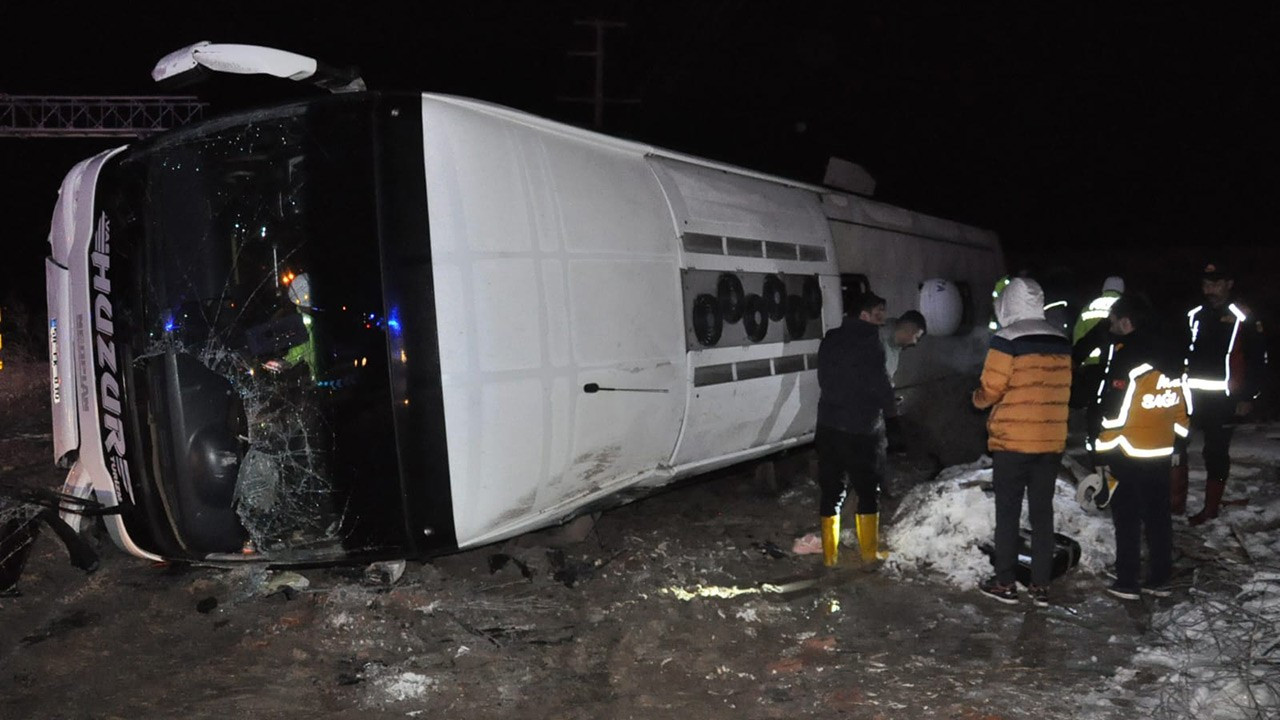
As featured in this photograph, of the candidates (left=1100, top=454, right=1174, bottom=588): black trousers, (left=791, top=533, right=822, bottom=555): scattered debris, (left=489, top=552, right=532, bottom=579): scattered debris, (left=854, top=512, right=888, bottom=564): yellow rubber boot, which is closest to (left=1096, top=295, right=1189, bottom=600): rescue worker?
(left=1100, top=454, right=1174, bottom=588): black trousers

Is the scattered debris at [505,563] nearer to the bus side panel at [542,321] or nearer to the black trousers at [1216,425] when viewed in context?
the bus side panel at [542,321]

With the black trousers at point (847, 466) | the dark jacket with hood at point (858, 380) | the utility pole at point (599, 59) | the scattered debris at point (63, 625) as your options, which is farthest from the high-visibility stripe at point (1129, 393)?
the utility pole at point (599, 59)

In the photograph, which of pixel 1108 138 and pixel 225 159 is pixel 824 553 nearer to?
pixel 225 159

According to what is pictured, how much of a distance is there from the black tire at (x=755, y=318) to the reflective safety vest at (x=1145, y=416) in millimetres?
2178

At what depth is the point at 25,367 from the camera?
1280 centimetres

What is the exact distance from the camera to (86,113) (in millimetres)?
26078

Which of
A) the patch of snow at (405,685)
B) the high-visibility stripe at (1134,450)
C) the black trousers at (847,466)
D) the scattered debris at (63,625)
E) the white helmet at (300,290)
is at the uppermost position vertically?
the white helmet at (300,290)

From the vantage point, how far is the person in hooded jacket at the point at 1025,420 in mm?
5320

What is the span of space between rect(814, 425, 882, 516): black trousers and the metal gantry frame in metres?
23.8

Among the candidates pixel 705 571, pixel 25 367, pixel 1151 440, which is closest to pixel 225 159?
pixel 705 571

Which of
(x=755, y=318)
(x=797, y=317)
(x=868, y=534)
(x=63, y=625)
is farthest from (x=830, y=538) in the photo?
(x=63, y=625)

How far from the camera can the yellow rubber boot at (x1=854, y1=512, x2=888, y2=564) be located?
6.29 m

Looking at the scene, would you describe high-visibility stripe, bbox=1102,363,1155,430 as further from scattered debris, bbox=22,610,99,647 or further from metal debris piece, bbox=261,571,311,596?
scattered debris, bbox=22,610,99,647

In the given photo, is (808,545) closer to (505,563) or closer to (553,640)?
(505,563)
